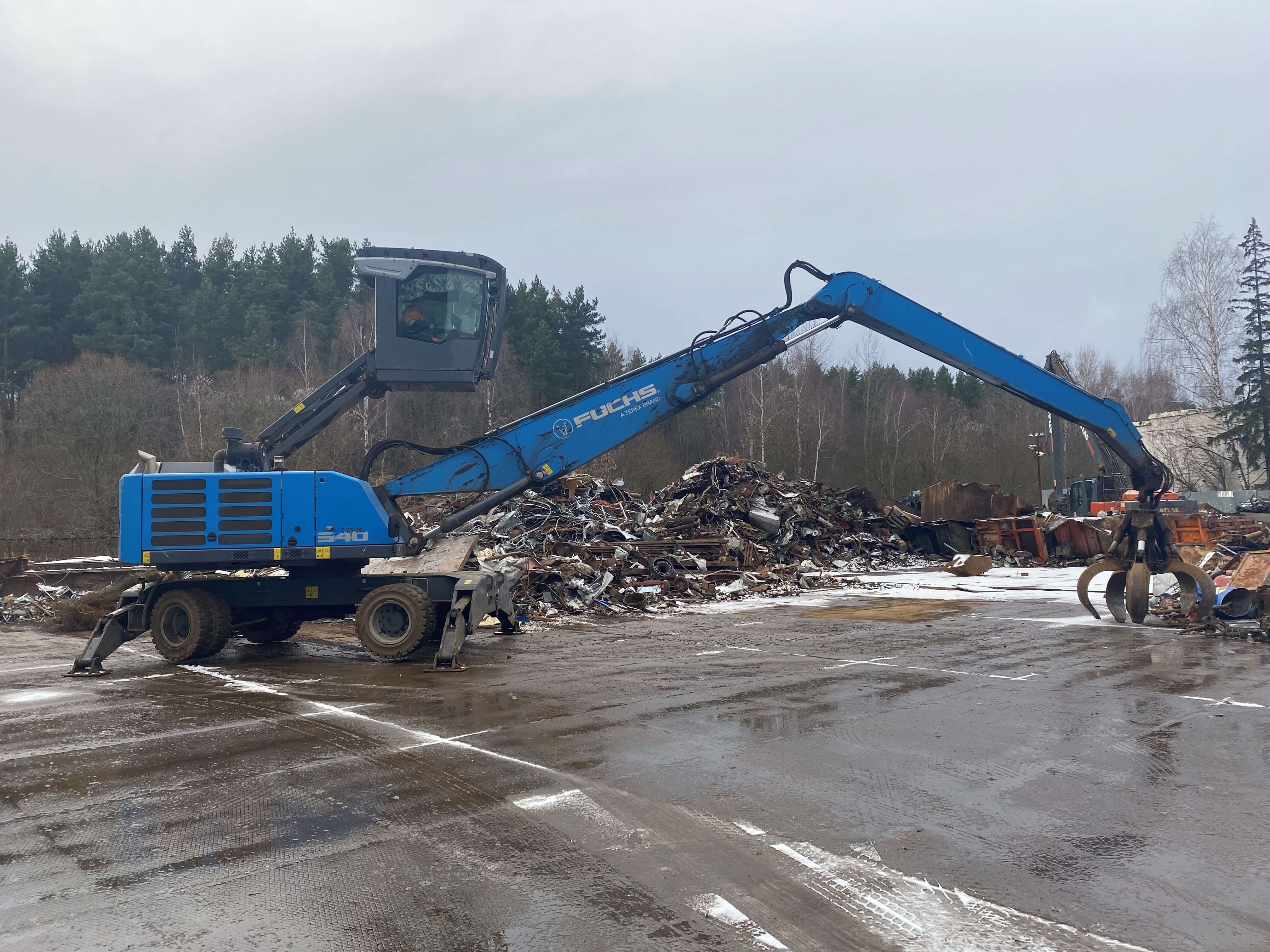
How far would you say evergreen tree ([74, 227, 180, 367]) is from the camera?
44188 millimetres

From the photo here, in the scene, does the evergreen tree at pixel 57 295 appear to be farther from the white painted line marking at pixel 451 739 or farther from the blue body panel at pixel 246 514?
the white painted line marking at pixel 451 739

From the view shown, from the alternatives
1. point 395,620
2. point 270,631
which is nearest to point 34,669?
point 270,631

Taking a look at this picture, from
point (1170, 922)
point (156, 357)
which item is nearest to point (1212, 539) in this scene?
point (1170, 922)

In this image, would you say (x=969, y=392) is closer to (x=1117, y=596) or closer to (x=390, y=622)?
→ (x=1117, y=596)

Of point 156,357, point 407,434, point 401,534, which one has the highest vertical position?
point 156,357

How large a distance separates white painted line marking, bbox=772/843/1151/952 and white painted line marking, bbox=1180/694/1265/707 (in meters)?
5.30

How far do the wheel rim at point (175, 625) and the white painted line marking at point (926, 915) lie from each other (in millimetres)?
9759

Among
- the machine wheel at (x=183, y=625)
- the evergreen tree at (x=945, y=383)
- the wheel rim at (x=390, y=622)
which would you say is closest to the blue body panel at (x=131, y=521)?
the machine wheel at (x=183, y=625)

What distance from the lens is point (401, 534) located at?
39.0 ft

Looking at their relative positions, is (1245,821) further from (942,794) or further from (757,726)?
(757,726)

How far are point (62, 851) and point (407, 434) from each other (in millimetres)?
40878

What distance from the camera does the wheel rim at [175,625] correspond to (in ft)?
38.8

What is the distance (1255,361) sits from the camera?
158 ft

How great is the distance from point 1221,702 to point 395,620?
29.2 ft
